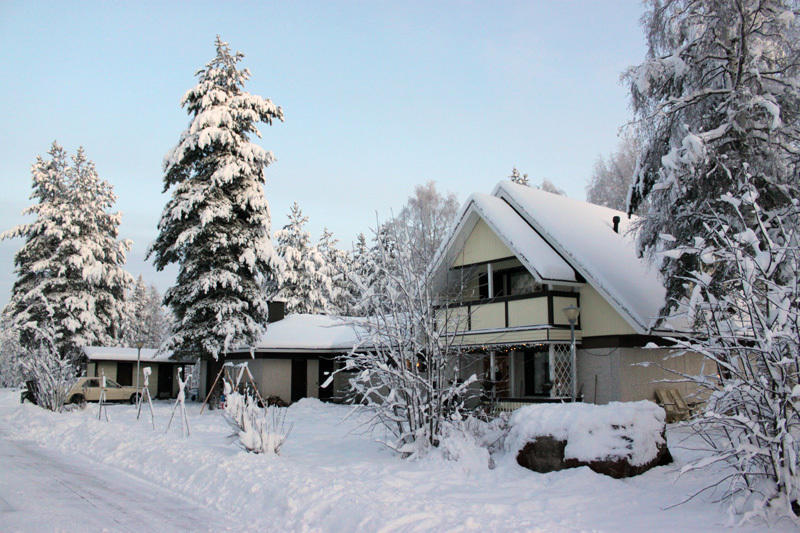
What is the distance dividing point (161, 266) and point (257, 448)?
16.9 meters

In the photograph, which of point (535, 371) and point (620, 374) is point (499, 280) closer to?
point (535, 371)

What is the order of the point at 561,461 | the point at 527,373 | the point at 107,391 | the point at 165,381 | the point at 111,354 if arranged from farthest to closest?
the point at 165,381
the point at 111,354
the point at 107,391
the point at 527,373
the point at 561,461

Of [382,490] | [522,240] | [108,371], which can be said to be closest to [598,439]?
[382,490]

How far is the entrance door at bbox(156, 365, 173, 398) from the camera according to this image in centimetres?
3951

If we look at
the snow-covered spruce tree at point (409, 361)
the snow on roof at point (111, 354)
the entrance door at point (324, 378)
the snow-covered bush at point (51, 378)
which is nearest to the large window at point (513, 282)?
the snow-covered spruce tree at point (409, 361)

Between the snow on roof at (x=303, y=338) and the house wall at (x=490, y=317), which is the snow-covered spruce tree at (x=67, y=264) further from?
the house wall at (x=490, y=317)

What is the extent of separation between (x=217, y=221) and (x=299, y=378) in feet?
27.5

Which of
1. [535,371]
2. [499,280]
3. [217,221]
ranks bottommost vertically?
[535,371]

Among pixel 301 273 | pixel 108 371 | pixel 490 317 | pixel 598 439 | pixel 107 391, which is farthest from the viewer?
pixel 301 273

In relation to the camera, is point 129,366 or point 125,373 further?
point 129,366

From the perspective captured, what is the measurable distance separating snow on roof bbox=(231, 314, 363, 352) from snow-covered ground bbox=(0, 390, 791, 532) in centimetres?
1419

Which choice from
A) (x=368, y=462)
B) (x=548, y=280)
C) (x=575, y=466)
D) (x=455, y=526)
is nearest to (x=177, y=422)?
(x=368, y=462)

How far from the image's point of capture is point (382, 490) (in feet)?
27.9

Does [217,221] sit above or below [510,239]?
above
